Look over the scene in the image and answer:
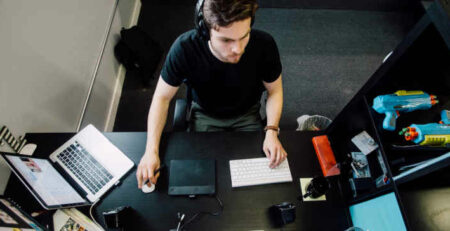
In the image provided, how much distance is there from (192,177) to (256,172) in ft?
0.94

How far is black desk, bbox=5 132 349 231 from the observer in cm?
106

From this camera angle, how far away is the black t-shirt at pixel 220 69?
3.82 ft

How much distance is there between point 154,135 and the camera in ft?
3.90

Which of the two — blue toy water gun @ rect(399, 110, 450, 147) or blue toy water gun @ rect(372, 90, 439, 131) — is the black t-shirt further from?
blue toy water gun @ rect(399, 110, 450, 147)

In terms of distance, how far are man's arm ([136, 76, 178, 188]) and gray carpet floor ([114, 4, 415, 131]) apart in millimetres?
802

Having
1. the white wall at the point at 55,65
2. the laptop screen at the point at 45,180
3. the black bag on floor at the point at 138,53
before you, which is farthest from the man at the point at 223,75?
the black bag on floor at the point at 138,53

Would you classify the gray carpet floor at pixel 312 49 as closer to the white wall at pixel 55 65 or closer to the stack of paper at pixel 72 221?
the white wall at pixel 55 65

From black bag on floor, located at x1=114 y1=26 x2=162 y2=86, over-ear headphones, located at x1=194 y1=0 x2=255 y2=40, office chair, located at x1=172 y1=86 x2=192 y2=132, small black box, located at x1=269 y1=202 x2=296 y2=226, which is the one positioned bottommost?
small black box, located at x1=269 y1=202 x2=296 y2=226

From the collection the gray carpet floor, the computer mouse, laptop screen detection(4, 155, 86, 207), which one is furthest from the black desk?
the gray carpet floor

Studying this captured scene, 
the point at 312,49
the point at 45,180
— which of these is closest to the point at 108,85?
the point at 45,180

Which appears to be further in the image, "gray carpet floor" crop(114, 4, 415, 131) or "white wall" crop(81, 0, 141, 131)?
"gray carpet floor" crop(114, 4, 415, 131)

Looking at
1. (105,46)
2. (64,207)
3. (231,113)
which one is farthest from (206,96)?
(105,46)

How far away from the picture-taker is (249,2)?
903 millimetres

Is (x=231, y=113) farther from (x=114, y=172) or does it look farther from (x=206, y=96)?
(x=114, y=172)
